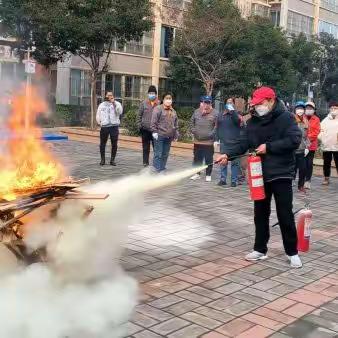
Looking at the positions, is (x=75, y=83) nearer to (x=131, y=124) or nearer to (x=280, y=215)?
(x=131, y=124)

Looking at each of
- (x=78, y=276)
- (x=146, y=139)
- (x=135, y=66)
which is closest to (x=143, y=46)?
(x=135, y=66)

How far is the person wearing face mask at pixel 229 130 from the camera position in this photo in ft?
34.4

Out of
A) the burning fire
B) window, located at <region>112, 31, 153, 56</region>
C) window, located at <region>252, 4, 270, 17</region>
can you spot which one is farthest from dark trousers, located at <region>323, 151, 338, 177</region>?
window, located at <region>252, 4, 270, 17</region>

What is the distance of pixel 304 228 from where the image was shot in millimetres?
6215

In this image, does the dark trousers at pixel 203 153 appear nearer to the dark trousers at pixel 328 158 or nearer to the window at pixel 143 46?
the dark trousers at pixel 328 158

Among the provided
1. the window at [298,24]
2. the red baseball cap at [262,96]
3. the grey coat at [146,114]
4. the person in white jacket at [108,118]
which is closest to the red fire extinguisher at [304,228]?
the red baseball cap at [262,96]

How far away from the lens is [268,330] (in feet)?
13.5

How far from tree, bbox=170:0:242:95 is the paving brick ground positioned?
19.0m

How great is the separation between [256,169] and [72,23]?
16788mm

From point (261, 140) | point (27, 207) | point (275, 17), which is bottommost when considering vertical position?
point (27, 207)

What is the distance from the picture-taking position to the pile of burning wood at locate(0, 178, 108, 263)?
421cm

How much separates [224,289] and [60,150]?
38.0 feet

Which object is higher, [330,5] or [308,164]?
[330,5]

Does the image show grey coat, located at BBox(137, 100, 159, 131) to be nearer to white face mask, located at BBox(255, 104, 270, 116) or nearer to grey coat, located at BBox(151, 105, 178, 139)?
grey coat, located at BBox(151, 105, 178, 139)
